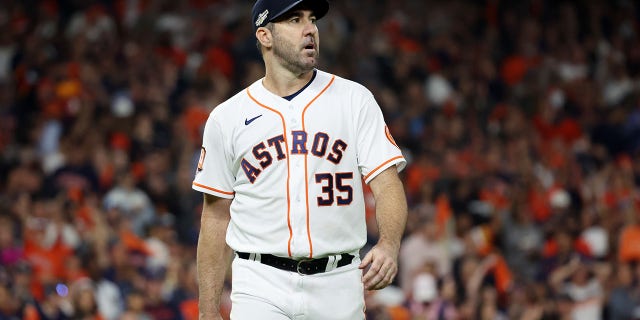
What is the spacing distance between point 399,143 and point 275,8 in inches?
316

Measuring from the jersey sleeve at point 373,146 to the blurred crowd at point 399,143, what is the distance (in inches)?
202

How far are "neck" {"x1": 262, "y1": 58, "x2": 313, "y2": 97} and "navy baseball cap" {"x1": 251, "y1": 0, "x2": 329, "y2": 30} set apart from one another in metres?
0.19

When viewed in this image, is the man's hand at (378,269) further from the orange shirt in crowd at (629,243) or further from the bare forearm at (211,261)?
the orange shirt in crowd at (629,243)

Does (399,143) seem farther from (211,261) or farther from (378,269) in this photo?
(378,269)

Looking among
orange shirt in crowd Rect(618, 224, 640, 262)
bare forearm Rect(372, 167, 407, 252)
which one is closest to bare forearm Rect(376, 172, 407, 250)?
bare forearm Rect(372, 167, 407, 252)

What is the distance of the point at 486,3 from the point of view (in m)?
15.6

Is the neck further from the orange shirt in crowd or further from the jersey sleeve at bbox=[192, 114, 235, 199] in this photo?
the orange shirt in crowd

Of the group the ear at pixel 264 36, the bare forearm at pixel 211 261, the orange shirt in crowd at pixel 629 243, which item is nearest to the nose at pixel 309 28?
the ear at pixel 264 36

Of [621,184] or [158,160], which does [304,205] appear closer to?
[158,160]

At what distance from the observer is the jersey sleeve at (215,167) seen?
14.0 feet

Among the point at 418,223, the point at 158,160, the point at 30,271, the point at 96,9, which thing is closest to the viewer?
the point at 30,271

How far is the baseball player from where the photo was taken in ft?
13.4

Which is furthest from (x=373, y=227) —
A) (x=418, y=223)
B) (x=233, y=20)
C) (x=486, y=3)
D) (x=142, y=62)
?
(x=486, y=3)

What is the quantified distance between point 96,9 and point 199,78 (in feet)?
6.74
